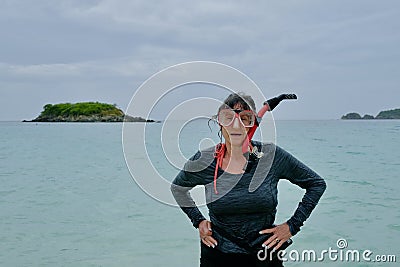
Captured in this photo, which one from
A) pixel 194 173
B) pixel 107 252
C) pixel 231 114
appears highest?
pixel 231 114

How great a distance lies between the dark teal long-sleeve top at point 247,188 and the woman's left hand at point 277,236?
0.03 metres

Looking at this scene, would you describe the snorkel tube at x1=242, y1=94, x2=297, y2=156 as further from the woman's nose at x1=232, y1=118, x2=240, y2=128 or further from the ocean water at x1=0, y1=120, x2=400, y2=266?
the ocean water at x1=0, y1=120, x2=400, y2=266

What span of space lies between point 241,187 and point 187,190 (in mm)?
336

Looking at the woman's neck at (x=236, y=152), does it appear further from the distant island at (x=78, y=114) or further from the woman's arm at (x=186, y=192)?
the distant island at (x=78, y=114)

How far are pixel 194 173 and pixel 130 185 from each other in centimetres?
1062

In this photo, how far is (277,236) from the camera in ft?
7.34

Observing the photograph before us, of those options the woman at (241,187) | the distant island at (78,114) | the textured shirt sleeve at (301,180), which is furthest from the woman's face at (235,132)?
the distant island at (78,114)

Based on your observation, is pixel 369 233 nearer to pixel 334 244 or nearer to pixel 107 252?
pixel 334 244

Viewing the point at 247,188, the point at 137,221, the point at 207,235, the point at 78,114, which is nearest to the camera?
the point at 247,188

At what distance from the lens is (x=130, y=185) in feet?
41.7

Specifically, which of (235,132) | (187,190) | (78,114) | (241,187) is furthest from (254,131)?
(78,114)

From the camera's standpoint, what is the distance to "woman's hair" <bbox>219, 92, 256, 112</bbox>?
221 centimetres

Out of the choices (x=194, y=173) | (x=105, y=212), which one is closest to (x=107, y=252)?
(x=105, y=212)

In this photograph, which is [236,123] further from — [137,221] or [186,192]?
[137,221]
